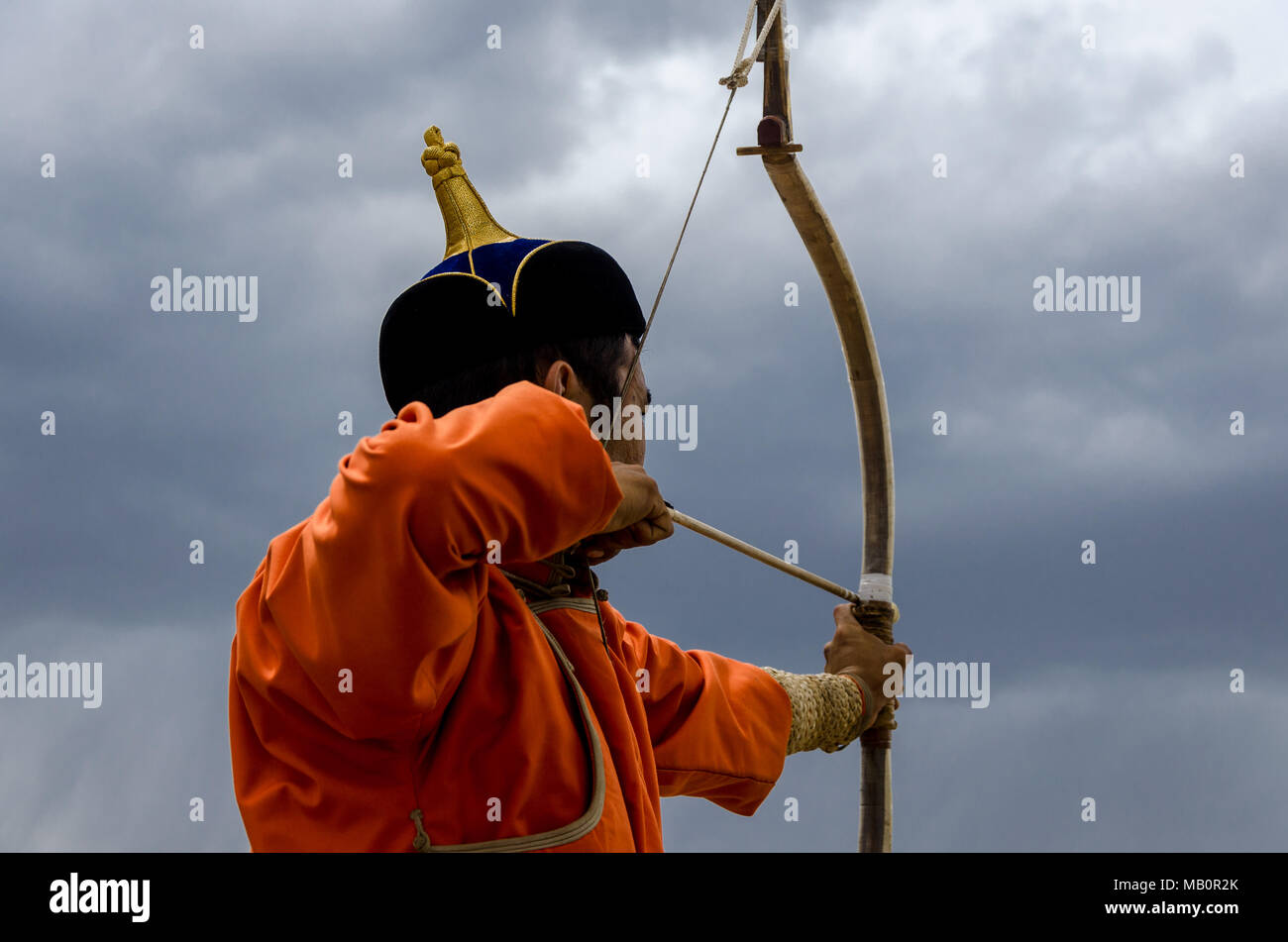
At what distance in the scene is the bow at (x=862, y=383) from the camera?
2732 millimetres

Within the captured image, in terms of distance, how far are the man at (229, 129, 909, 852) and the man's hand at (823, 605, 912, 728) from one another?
3.12 ft

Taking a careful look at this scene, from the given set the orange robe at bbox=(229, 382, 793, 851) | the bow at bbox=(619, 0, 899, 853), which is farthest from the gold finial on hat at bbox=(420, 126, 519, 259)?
the bow at bbox=(619, 0, 899, 853)

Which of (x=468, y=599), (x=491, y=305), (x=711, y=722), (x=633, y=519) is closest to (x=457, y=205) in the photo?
(x=491, y=305)

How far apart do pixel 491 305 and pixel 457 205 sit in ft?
0.90

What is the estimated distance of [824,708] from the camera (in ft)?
9.64

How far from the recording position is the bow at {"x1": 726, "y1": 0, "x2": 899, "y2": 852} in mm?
2732

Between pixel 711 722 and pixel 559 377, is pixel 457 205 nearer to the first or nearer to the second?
pixel 559 377

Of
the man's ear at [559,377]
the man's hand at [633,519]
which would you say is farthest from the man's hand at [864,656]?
the man's ear at [559,377]

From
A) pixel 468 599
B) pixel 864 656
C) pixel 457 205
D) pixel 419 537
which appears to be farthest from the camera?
pixel 864 656

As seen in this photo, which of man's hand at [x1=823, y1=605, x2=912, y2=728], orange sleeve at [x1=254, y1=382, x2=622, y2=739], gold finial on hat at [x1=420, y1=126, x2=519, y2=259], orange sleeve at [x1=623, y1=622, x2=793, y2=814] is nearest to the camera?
orange sleeve at [x1=254, y1=382, x2=622, y2=739]

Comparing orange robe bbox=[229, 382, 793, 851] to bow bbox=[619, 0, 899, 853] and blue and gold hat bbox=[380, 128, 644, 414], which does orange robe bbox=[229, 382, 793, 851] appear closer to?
blue and gold hat bbox=[380, 128, 644, 414]
